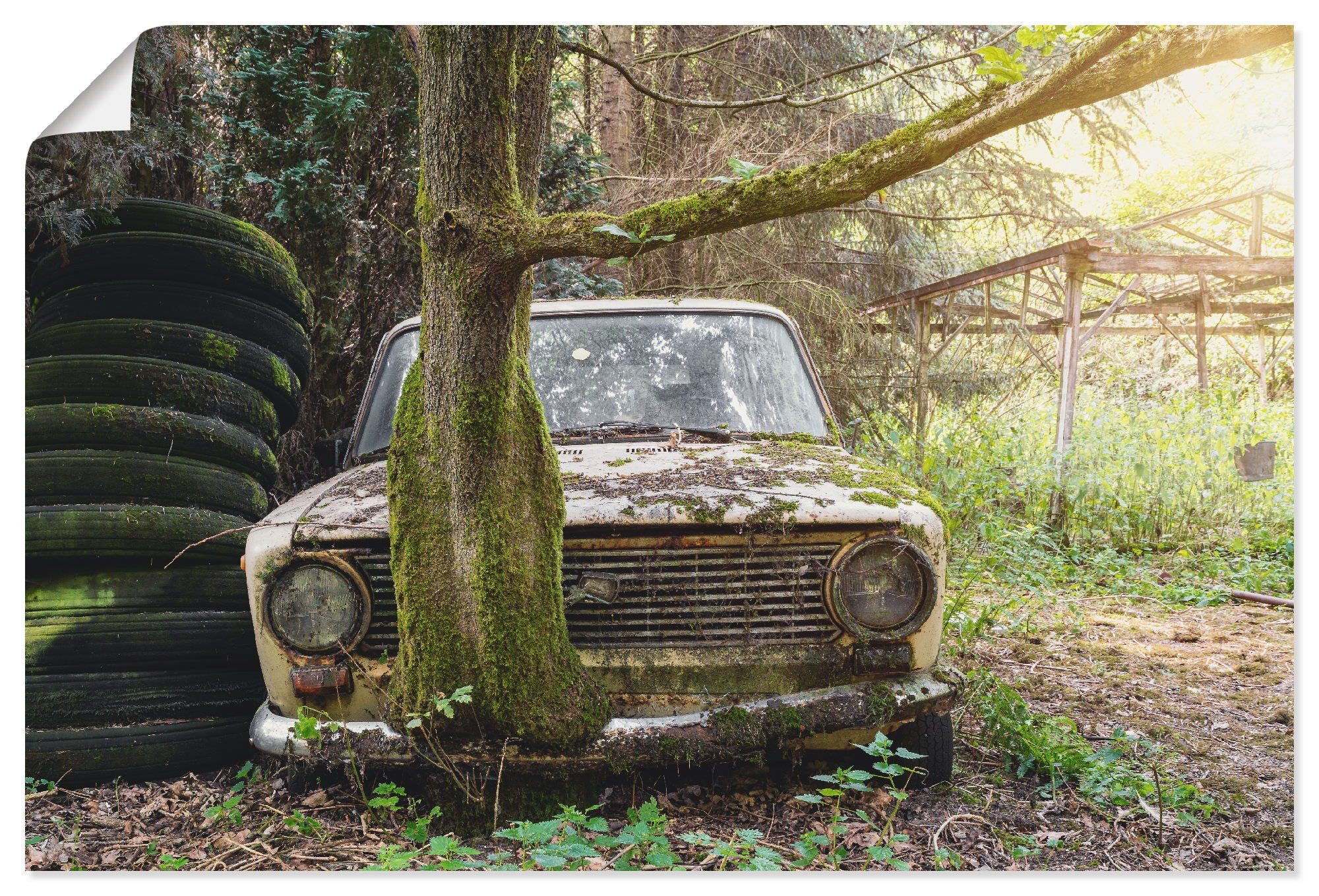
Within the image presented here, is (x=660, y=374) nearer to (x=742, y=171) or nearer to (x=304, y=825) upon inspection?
(x=742, y=171)

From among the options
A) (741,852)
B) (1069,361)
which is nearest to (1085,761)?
(741,852)

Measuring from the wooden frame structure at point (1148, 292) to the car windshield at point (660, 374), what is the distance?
1722 millimetres

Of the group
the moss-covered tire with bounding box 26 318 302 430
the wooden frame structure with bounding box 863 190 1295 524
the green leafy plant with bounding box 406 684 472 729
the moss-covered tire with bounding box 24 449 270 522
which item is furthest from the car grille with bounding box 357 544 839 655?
the wooden frame structure with bounding box 863 190 1295 524

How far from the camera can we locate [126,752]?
2.56 metres

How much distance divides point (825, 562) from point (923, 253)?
674 cm

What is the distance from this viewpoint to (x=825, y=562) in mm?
2195

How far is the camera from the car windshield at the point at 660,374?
3000mm

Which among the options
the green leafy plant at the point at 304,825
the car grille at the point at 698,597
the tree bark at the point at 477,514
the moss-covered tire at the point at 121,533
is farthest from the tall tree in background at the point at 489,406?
the moss-covered tire at the point at 121,533

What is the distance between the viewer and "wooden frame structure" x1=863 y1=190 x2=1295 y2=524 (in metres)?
3.89

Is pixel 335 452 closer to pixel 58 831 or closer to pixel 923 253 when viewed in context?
pixel 58 831

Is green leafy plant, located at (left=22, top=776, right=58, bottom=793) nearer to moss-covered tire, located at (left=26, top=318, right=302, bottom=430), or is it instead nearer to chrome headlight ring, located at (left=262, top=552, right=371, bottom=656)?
chrome headlight ring, located at (left=262, top=552, right=371, bottom=656)

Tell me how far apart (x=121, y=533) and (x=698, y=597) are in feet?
6.13

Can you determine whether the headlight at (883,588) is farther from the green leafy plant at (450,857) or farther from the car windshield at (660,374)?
the green leafy plant at (450,857)
